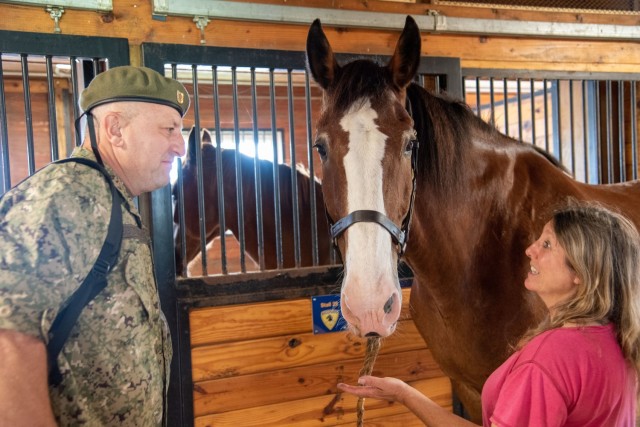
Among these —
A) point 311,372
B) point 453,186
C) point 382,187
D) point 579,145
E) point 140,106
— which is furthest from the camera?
point 579,145

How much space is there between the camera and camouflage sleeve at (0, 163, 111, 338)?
2.66 feet

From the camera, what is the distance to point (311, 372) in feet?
7.42

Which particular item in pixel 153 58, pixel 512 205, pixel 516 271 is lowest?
pixel 516 271

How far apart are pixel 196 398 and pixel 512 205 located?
4.74 feet

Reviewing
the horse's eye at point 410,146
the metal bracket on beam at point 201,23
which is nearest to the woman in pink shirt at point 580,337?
the horse's eye at point 410,146

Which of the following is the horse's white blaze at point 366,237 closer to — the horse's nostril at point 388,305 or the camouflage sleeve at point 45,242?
the horse's nostril at point 388,305

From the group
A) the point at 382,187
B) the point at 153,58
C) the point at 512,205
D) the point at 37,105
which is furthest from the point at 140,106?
the point at 37,105

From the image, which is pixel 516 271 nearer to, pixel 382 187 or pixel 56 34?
pixel 382 187

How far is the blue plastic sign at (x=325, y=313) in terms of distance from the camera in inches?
87.1

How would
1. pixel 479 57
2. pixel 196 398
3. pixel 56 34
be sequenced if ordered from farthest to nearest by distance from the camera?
pixel 479 57 < pixel 196 398 < pixel 56 34

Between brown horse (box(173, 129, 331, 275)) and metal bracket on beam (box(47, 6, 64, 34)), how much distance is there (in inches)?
43.0

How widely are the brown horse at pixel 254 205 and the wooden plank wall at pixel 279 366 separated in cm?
71

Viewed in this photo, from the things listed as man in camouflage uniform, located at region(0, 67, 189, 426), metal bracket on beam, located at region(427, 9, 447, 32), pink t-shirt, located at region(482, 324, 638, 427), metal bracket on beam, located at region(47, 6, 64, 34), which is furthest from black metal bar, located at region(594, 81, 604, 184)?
metal bracket on beam, located at region(47, 6, 64, 34)

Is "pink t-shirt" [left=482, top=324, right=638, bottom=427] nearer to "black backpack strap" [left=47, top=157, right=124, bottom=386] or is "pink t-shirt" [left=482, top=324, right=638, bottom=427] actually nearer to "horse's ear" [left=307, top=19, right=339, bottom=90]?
"black backpack strap" [left=47, top=157, right=124, bottom=386]
